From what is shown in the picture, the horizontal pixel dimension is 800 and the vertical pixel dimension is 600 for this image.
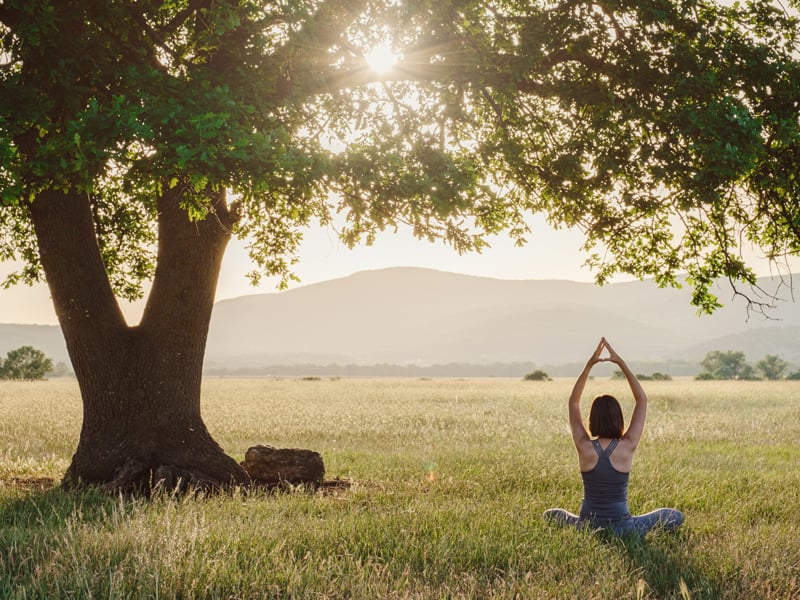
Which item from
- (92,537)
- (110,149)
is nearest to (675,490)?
(92,537)

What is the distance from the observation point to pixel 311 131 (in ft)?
32.9

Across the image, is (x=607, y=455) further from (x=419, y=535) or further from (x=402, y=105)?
(x=402, y=105)

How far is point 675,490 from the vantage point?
10.5 meters

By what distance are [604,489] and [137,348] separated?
710 cm

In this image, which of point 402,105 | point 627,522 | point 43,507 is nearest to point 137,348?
point 43,507

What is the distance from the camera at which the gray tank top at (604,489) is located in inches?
274

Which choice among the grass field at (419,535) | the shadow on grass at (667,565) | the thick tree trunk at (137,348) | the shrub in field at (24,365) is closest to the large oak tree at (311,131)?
the thick tree trunk at (137,348)

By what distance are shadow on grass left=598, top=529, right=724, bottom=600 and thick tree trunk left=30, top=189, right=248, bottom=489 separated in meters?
5.89

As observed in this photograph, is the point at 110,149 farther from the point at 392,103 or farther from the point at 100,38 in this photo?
the point at 392,103

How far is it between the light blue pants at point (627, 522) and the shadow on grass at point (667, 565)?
0.30ft

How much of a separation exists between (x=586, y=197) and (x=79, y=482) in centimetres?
855

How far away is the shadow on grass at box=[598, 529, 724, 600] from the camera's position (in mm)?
5656

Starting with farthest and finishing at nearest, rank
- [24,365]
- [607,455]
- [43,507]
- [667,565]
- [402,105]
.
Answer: [24,365] → [402,105] → [43,507] → [607,455] → [667,565]

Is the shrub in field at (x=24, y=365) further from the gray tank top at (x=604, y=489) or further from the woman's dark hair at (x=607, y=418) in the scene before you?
the woman's dark hair at (x=607, y=418)
